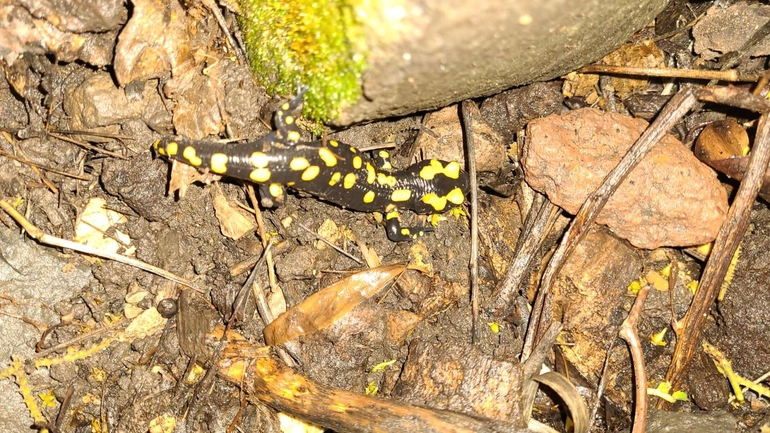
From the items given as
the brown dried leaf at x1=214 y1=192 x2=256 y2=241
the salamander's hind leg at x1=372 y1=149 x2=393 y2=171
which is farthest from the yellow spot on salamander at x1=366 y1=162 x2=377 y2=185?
the brown dried leaf at x1=214 y1=192 x2=256 y2=241

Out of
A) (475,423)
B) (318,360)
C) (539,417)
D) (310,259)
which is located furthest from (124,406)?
(539,417)

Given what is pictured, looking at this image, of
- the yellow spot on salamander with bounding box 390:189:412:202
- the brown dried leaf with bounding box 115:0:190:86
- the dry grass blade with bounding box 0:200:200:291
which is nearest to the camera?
the brown dried leaf with bounding box 115:0:190:86

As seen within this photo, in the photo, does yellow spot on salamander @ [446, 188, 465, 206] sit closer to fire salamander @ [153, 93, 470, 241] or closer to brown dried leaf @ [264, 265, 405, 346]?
fire salamander @ [153, 93, 470, 241]

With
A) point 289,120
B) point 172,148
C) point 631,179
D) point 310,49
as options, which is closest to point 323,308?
point 289,120

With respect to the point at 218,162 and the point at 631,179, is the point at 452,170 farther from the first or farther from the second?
the point at 218,162

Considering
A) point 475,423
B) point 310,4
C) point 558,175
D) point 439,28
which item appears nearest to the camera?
point 439,28

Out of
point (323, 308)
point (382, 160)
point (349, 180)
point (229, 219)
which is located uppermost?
point (382, 160)

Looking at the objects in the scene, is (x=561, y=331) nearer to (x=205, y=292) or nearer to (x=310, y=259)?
(x=310, y=259)
